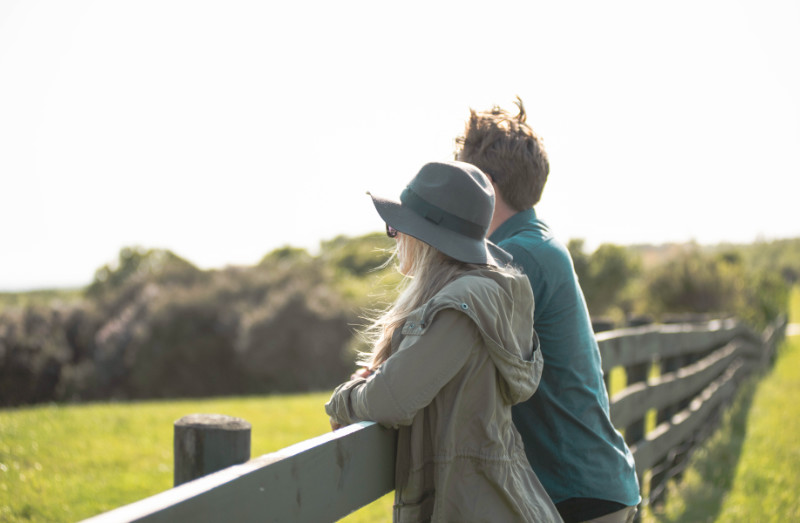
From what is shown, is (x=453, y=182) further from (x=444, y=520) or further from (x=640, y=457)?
(x=640, y=457)

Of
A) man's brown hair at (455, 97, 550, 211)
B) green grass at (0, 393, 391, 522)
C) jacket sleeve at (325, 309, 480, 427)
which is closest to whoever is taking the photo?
jacket sleeve at (325, 309, 480, 427)

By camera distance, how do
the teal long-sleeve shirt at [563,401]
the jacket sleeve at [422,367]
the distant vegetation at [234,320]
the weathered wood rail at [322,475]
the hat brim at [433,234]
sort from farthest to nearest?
the distant vegetation at [234,320], the teal long-sleeve shirt at [563,401], the hat brim at [433,234], the jacket sleeve at [422,367], the weathered wood rail at [322,475]

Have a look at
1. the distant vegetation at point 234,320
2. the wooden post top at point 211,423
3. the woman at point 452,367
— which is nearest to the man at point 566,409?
the woman at point 452,367

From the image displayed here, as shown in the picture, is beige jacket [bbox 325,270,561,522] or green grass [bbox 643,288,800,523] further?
green grass [bbox 643,288,800,523]

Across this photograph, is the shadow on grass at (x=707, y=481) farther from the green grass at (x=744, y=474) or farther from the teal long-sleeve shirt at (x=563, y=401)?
the teal long-sleeve shirt at (x=563, y=401)

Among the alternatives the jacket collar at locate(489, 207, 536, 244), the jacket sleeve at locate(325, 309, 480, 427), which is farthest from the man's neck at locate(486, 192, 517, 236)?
the jacket sleeve at locate(325, 309, 480, 427)

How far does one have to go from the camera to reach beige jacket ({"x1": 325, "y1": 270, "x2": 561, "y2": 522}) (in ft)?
5.86

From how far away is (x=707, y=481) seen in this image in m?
5.86

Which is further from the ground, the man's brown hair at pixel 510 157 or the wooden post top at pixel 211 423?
the man's brown hair at pixel 510 157

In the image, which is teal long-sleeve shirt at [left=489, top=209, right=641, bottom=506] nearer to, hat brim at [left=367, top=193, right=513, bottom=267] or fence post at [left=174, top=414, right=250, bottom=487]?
hat brim at [left=367, top=193, right=513, bottom=267]

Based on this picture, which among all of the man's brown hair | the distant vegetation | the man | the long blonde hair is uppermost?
the man's brown hair

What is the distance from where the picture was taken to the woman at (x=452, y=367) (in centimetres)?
179

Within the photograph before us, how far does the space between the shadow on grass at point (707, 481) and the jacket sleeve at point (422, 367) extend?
142 inches

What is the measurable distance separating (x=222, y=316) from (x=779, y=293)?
2214 centimetres
